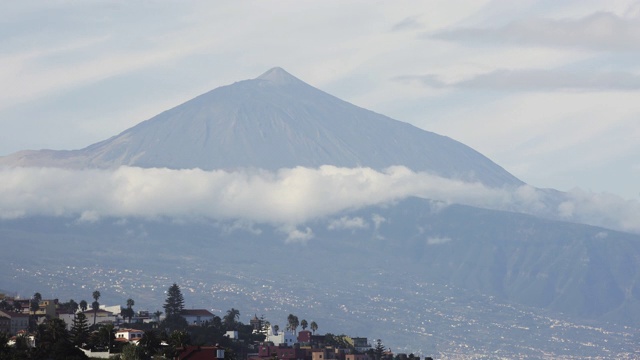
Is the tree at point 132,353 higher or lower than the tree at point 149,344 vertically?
lower

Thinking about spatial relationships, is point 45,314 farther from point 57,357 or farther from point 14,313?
point 57,357

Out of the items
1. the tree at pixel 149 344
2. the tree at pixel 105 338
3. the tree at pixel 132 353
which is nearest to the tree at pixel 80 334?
the tree at pixel 105 338

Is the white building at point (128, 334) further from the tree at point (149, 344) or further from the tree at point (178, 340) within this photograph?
the tree at point (149, 344)

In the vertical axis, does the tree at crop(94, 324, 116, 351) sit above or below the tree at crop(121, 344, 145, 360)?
above

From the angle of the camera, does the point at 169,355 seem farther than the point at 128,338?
→ No

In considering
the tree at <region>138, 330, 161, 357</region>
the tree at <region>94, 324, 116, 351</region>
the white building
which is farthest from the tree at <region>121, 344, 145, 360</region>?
the white building

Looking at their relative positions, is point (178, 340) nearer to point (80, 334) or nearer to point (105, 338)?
point (105, 338)

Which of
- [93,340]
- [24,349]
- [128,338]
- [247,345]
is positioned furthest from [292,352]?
[24,349]

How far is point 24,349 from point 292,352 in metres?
62.3

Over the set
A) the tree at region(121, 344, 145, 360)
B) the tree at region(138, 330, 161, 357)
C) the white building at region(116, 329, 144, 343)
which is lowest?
the tree at region(121, 344, 145, 360)

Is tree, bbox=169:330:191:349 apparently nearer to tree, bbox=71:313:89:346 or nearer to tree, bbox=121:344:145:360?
tree, bbox=121:344:145:360

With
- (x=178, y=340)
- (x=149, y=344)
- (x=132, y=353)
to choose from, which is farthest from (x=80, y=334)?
(x=132, y=353)

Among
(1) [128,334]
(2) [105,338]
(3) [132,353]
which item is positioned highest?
(1) [128,334]

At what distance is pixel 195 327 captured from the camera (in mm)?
196375
